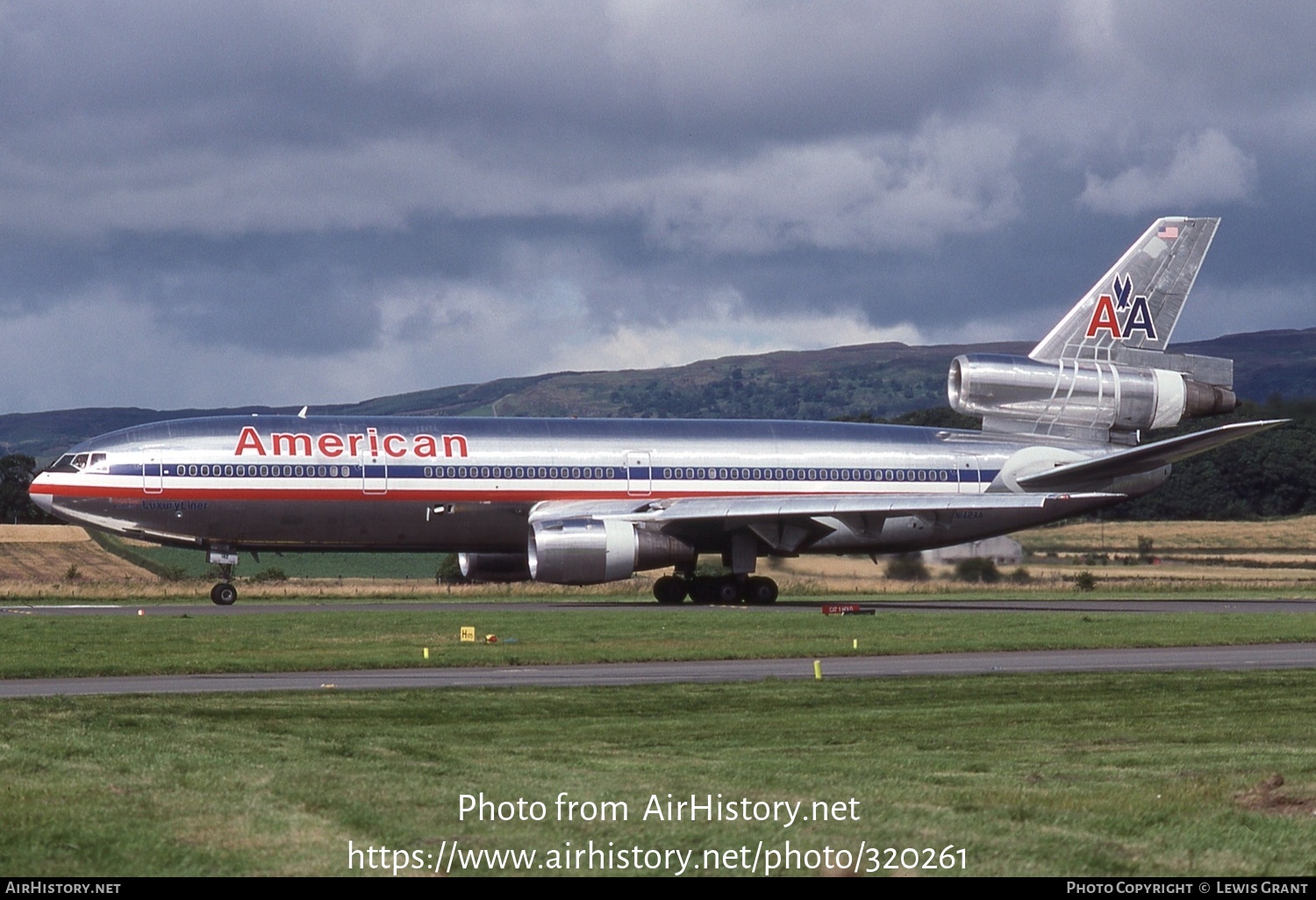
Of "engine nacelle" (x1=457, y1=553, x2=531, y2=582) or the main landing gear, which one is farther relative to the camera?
"engine nacelle" (x1=457, y1=553, x2=531, y2=582)

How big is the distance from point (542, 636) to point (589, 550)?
9.59 meters

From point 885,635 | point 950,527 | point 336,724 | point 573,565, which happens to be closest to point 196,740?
point 336,724

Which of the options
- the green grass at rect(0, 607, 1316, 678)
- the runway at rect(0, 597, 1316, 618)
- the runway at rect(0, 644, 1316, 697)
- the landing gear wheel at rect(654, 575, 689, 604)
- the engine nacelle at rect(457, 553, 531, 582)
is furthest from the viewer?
the engine nacelle at rect(457, 553, 531, 582)

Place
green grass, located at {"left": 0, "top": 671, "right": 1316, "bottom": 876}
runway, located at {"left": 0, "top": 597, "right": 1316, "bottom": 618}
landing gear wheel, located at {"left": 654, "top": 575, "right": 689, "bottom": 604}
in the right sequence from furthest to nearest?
landing gear wheel, located at {"left": 654, "top": 575, "right": 689, "bottom": 604} → runway, located at {"left": 0, "top": 597, "right": 1316, "bottom": 618} → green grass, located at {"left": 0, "top": 671, "right": 1316, "bottom": 876}

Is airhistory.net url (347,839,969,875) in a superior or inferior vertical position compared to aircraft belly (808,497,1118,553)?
inferior

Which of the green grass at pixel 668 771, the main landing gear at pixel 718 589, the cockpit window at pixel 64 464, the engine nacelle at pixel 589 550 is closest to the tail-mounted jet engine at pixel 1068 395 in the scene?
the main landing gear at pixel 718 589

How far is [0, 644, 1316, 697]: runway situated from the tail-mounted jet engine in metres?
18.3

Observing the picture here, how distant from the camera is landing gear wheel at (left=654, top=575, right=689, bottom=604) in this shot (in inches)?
1783

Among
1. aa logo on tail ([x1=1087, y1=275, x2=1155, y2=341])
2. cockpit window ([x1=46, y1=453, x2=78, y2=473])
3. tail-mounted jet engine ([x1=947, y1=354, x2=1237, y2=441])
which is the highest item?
aa logo on tail ([x1=1087, y1=275, x2=1155, y2=341])

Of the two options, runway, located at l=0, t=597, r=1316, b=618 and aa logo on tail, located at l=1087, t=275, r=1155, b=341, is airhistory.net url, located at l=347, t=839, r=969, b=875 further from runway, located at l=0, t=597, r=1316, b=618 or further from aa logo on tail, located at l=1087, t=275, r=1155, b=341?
aa logo on tail, located at l=1087, t=275, r=1155, b=341

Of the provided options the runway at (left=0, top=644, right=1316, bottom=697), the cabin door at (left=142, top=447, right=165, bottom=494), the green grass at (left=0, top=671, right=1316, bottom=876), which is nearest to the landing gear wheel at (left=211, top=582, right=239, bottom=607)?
the cabin door at (left=142, top=447, right=165, bottom=494)

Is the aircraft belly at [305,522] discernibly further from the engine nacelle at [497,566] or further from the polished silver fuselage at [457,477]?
the engine nacelle at [497,566]

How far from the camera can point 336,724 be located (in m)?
17.4

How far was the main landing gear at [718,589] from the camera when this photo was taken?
4466cm
